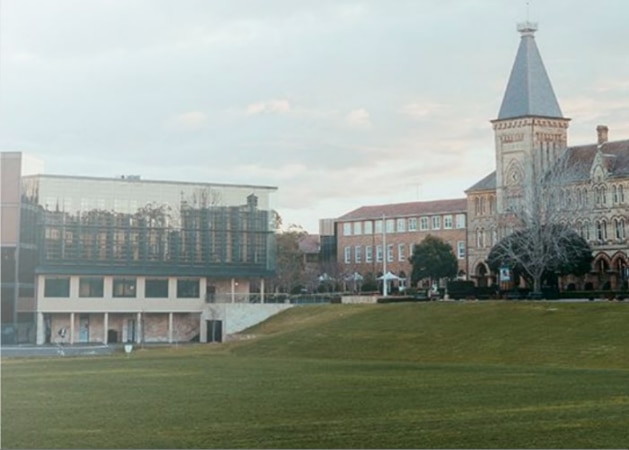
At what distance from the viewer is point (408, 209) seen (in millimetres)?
126125

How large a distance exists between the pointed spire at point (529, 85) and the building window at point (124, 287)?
3940 centimetres

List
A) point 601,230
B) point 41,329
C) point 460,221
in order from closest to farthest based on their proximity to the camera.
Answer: point 41,329 < point 601,230 < point 460,221

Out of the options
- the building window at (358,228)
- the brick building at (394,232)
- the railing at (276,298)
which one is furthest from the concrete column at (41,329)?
the building window at (358,228)

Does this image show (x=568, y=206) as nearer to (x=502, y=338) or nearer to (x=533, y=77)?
(x=533, y=77)

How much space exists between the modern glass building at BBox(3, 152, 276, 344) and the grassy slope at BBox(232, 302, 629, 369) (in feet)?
85.7

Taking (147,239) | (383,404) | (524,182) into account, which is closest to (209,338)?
(147,239)

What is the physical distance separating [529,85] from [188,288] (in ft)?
125

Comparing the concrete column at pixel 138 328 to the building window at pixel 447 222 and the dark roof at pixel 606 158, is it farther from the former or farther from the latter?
the building window at pixel 447 222

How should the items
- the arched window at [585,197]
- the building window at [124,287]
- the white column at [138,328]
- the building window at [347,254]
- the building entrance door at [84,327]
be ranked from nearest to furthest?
the building entrance door at [84,327]
the white column at [138,328]
the building window at [124,287]
the arched window at [585,197]
the building window at [347,254]

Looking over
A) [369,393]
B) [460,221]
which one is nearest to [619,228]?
[460,221]

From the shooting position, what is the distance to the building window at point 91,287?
90.2 metres

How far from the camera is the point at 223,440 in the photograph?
17.7 m

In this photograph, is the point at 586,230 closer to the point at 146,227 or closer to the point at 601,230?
the point at 601,230

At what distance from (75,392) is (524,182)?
73149mm
